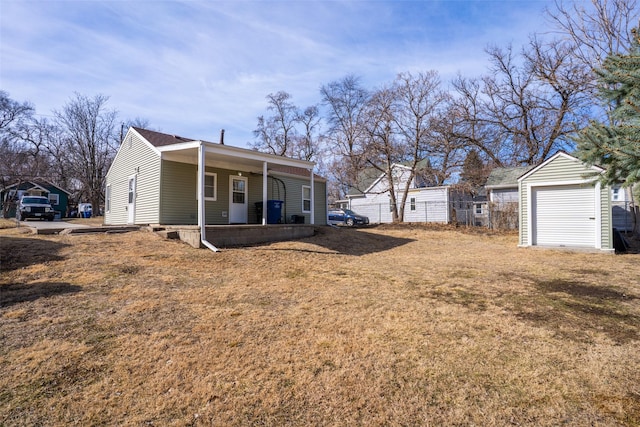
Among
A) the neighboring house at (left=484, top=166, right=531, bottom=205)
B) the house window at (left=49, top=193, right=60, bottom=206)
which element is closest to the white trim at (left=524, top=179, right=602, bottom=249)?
the neighboring house at (left=484, top=166, right=531, bottom=205)

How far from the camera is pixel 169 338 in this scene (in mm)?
3547

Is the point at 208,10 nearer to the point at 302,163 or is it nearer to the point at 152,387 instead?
the point at 302,163

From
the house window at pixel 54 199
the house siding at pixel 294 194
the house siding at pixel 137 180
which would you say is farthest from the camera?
the house window at pixel 54 199

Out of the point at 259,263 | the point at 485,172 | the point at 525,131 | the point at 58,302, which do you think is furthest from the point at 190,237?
the point at 525,131

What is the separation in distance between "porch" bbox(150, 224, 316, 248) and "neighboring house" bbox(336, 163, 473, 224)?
12.0 m

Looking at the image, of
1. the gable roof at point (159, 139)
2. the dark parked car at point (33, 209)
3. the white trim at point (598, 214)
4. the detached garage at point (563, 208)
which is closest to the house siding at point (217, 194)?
the gable roof at point (159, 139)

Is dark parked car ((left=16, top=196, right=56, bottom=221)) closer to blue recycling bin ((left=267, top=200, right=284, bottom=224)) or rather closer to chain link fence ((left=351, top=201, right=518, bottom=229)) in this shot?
blue recycling bin ((left=267, top=200, right=284, bottom=224))

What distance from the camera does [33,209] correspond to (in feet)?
62.7

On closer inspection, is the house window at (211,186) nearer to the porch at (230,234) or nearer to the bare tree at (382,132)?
the porch at (230,234)

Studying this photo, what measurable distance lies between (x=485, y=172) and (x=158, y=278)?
23679 mm

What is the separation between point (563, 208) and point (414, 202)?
14822 mm

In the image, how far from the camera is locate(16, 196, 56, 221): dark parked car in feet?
61.8

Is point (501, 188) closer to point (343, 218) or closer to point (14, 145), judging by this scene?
point (343, 218)

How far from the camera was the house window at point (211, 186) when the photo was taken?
42.3ft
